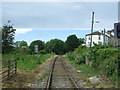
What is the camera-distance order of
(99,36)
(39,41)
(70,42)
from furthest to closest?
(39,41), (70,42), (99,36)

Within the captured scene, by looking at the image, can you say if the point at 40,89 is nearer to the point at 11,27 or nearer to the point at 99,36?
the point at 11,27

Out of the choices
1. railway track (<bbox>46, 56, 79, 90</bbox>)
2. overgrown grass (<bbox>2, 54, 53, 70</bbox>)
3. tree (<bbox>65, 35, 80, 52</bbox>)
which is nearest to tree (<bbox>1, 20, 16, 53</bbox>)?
overgrown grass (<bbox>2, 54, 53, 70</bbox>)

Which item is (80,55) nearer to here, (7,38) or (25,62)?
(25,62)

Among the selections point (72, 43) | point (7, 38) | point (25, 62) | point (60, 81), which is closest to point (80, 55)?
point (25, 62)

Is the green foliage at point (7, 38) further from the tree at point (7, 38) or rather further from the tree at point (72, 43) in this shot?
the tree at point (72, 43)

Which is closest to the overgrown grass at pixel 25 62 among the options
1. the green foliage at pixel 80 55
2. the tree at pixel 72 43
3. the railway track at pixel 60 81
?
the railway track at pixel 60 81

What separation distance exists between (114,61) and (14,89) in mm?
5528

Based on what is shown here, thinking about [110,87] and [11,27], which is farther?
[11,27]

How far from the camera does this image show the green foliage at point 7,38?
53688 mm

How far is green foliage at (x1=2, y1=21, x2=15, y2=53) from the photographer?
53688mm

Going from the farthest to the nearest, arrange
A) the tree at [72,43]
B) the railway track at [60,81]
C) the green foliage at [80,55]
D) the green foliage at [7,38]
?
1. the tree at [72,43]
2. the green foliage at [7,38]
3. the green foliage at [80,55]
4. the railway track at [60,81]

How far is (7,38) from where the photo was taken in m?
57.2

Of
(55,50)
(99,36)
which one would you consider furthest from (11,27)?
(55,50)

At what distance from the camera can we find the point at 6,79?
11.2 metres
